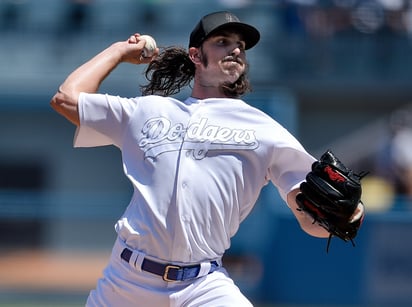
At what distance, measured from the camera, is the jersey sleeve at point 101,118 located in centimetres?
421

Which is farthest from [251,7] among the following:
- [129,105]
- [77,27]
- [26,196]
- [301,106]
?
[129,105]

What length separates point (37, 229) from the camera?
11.3 m

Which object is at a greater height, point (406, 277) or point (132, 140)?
point (132, 140)

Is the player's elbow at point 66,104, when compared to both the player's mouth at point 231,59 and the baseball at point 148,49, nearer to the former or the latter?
the baseball at point 148,49

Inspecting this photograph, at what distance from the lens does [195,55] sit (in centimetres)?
449

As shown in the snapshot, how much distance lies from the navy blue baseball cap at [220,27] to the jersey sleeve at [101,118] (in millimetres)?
434

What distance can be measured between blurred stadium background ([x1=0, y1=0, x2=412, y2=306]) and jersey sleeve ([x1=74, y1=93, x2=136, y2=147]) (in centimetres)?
633

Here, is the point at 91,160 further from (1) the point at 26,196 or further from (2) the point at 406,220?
(2) the point at 406,220

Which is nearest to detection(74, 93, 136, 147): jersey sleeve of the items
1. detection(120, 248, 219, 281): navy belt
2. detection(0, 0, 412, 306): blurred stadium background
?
detection(120, 248, 219, 281): navy belt

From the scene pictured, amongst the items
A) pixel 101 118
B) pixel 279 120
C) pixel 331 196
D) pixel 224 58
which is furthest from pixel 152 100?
pixel 279 120

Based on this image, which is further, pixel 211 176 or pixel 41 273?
pixel 41 273

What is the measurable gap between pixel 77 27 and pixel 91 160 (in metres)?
2.90

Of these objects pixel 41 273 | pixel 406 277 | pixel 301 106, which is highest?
pixel 301 106

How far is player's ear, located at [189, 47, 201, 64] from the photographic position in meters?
4.47
